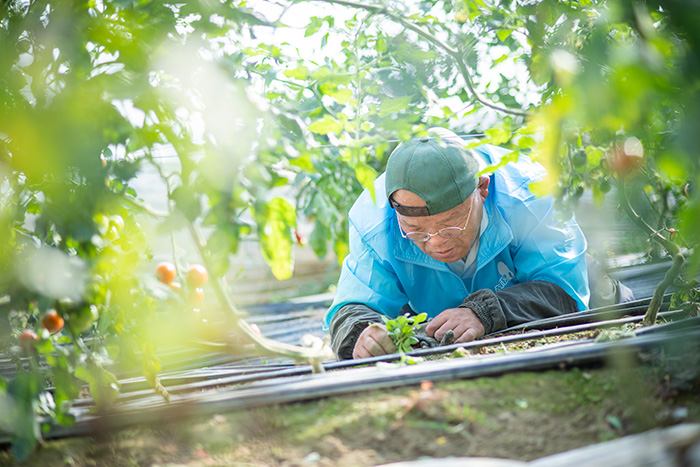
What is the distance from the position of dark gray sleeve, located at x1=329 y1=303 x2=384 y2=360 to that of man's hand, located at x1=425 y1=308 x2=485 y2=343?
0.86 ft

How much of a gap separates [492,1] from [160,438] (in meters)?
1.33

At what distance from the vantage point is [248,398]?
1.08 meters

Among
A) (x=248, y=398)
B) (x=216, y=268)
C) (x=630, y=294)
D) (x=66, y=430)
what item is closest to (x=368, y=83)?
(x=216, y=268)

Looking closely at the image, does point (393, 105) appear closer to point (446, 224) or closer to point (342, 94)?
point (342, 94)

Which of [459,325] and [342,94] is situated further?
[459,325]

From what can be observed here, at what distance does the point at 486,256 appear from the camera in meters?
2.19

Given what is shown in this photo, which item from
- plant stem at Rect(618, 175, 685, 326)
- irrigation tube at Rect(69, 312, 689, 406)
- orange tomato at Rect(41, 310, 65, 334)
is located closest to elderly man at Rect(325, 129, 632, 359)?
irrigation tube at Rect(69, 312, 689, 406)

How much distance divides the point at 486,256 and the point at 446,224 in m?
0.27

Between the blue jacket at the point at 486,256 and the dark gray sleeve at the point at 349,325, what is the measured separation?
68 millimetres

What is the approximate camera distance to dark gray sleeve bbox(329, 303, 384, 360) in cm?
200

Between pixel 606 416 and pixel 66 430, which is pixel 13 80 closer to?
pixel 66 430

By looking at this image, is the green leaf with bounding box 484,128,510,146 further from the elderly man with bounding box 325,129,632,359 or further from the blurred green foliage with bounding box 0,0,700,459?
the elderly man with bounding box 325,129,632,359

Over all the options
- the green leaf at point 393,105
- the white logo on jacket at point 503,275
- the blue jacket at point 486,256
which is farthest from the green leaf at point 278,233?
the white logo on jacket at point 503,275

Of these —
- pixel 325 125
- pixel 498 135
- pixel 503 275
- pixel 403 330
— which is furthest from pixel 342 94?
pixel 503 275
